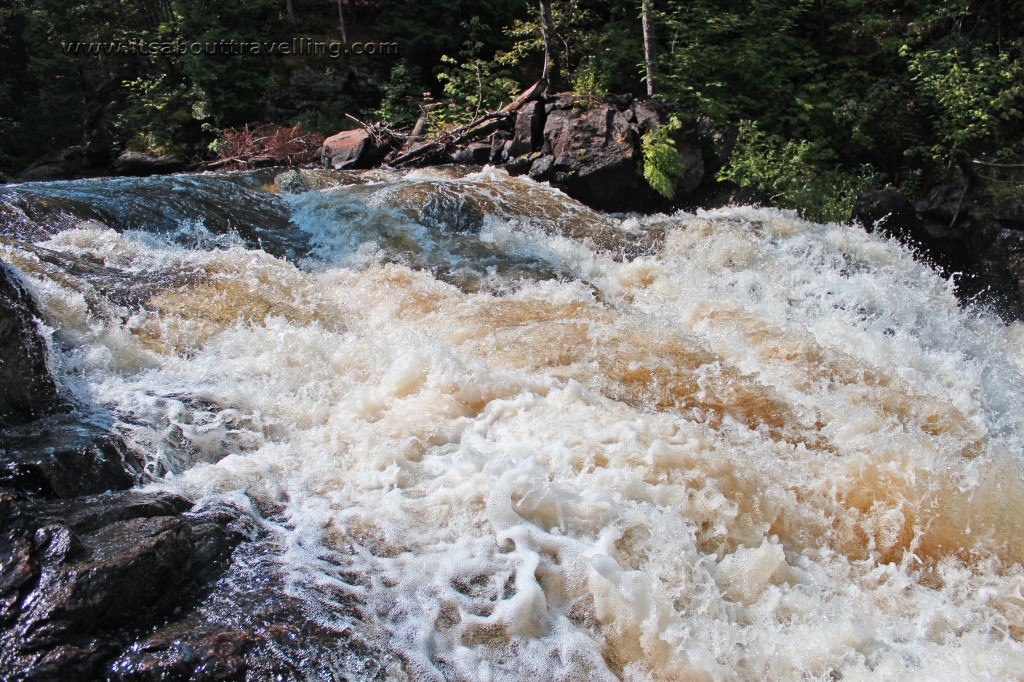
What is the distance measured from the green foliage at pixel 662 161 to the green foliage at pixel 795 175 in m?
0.81

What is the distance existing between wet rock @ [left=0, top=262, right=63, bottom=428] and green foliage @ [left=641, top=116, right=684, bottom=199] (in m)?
7.81

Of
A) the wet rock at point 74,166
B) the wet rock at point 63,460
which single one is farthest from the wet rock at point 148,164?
the wet rock at point 63,460

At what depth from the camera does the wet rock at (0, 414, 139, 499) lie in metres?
3.23

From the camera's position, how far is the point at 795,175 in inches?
393

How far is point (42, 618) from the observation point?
2.36 m

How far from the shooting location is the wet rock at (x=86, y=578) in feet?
7.55

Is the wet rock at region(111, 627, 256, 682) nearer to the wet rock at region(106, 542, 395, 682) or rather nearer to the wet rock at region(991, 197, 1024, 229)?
the wet rock at region(106, 542, 395, 682)

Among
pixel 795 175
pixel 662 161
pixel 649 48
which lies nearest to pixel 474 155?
pixel 662 161

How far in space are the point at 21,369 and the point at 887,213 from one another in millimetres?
9936

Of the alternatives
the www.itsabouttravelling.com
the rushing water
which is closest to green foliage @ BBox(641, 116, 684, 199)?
the rushing water

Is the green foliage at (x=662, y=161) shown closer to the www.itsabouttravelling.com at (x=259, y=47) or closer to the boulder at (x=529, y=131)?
the boulder at (x=529, y=131)

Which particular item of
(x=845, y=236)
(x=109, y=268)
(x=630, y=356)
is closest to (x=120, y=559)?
(x=630, y=356)

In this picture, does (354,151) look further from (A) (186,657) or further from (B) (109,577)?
(A) (186,657)

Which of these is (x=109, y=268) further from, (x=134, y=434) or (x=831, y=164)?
(x=831, y=164)
